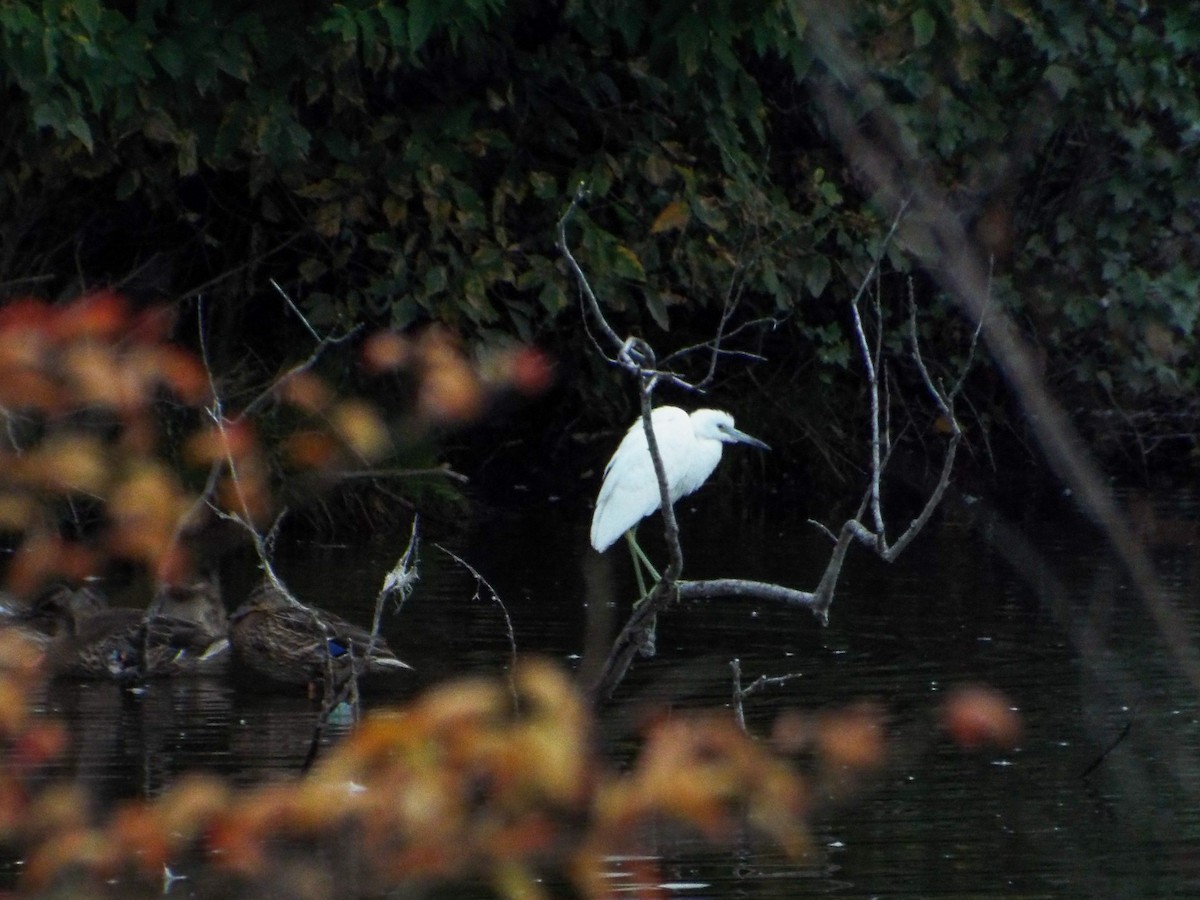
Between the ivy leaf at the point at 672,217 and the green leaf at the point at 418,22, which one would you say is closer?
the green leaf at the point at 418,22

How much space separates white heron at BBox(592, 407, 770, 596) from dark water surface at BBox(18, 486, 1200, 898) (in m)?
0.37

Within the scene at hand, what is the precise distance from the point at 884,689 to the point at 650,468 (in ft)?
7.41

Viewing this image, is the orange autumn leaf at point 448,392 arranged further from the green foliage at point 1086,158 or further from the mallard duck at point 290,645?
the green foliage at point 1086,158

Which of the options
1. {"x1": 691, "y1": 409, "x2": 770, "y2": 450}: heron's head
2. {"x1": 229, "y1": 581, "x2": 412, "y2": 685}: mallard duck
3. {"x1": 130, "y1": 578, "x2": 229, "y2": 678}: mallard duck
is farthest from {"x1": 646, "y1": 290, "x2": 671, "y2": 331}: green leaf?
{"x1": 229, "y1": 581, "x2": 412, "y2": 685}: mallard duck

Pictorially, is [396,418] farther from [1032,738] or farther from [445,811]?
[445,811]

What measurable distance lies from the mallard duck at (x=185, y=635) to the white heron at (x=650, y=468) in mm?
1822

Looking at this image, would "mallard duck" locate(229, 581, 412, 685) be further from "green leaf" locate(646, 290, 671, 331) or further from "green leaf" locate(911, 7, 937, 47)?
"green leaf" locate(911, 7, 937, 47)

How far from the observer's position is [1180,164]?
12.4 meters

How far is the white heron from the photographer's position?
915 cm

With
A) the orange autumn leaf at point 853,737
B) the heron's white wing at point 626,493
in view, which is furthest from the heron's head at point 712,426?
the orange autumn leaf at point 853,737

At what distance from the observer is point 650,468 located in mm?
9148

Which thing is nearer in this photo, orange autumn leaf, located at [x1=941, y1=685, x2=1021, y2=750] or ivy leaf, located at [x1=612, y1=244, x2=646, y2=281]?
orange autumn leaf, located at [x1=941, y1=685, x2=1021, y2=750]

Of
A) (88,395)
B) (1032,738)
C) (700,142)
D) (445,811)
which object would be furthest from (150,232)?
(445,811)

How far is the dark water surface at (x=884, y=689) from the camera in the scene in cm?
495
